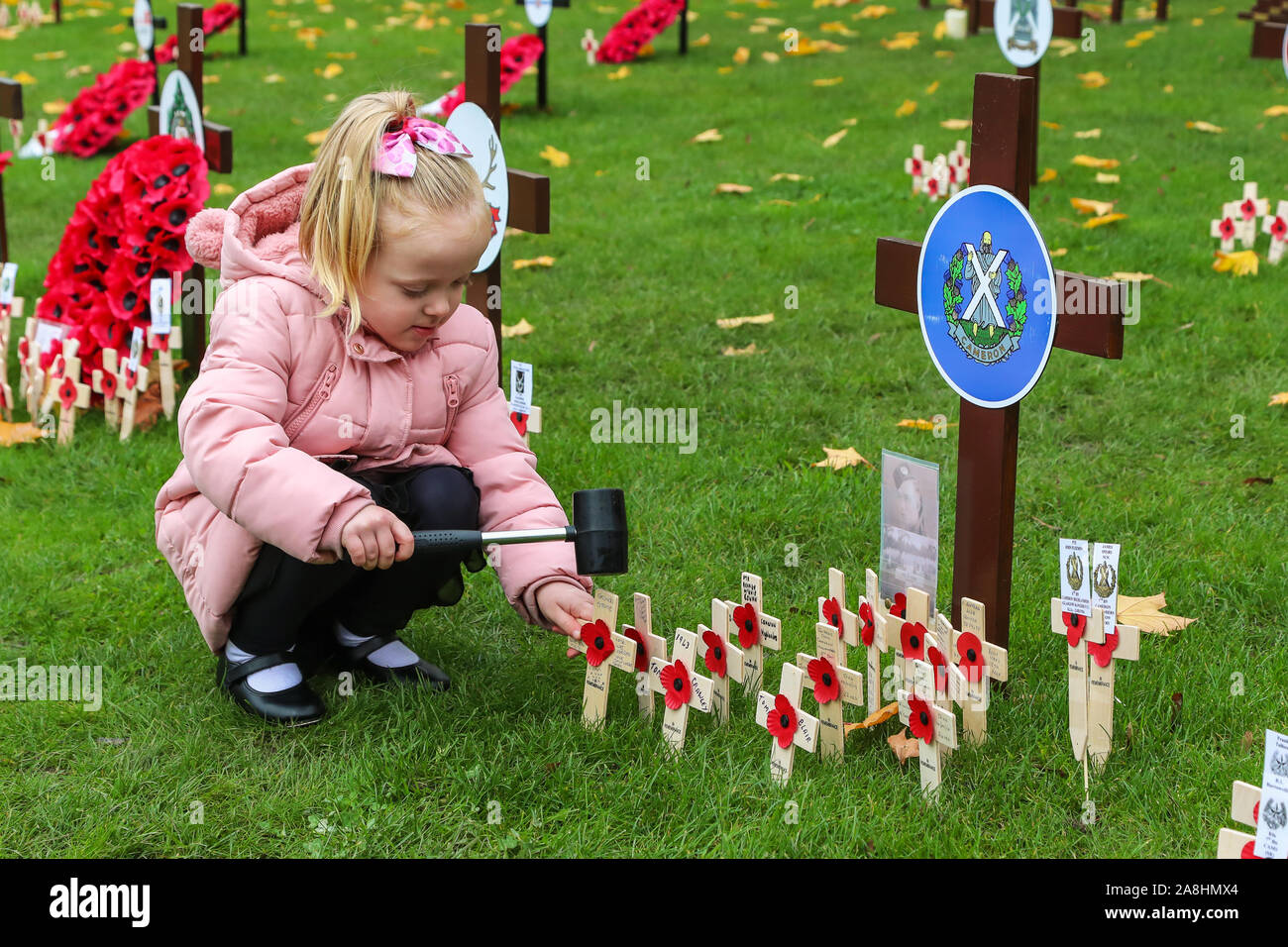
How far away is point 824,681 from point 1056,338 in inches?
31.3

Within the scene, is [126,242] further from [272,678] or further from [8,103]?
[272,678]

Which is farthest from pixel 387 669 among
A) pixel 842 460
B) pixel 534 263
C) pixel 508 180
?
pixel 534 263

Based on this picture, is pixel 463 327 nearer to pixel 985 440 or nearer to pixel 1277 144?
pixel 985 440

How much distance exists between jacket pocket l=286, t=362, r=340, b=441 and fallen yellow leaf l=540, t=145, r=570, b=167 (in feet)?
18.5

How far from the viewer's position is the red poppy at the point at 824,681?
264 cm

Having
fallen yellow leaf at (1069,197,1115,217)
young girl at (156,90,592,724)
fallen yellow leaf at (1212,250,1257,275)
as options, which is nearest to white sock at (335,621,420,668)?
young girl at (156,90,592,724)

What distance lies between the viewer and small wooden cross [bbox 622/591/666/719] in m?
2.84

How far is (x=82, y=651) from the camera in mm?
3289

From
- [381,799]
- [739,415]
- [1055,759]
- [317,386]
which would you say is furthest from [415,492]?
[739,415]

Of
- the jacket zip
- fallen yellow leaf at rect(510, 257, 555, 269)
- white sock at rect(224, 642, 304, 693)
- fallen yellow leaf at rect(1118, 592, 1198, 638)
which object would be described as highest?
the jacket zip

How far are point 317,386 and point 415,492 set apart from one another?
0.30 metres

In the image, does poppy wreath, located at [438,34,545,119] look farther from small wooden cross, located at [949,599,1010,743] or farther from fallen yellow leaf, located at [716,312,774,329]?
small wooden cross, located at [949,599,1010,743]

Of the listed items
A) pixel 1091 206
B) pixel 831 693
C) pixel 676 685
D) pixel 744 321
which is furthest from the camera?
pixel 1091 206

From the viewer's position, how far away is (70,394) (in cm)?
464
